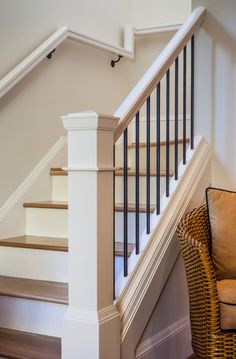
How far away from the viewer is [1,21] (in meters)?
2.78

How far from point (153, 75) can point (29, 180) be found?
1.15 m

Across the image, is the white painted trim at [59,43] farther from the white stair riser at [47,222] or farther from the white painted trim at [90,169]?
the white painted trim at [90,169]

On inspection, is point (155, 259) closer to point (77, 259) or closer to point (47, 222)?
point (77, 259)

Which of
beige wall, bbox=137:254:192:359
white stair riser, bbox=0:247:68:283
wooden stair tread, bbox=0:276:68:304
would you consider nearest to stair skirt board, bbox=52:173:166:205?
beige wall, bbox=137:254:192:359

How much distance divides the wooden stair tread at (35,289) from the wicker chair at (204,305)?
550 millimetres

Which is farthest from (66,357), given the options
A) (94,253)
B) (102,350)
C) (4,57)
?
(4,57)

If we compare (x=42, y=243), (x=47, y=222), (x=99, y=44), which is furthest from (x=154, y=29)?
(x=42, y=243)

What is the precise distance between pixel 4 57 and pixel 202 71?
115 cm

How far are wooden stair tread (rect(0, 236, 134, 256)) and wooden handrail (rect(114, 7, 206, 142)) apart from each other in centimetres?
64

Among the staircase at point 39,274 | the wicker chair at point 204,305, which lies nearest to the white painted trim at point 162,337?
the wicker chair at point 204,305

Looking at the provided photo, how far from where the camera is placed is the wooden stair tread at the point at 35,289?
2094 millimetres

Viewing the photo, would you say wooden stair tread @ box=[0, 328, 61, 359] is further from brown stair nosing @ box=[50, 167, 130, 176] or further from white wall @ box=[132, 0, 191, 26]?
white wall @ box=[132, 0, 191, 26]

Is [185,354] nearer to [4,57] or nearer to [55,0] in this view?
[4,57]

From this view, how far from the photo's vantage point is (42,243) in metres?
2.47
